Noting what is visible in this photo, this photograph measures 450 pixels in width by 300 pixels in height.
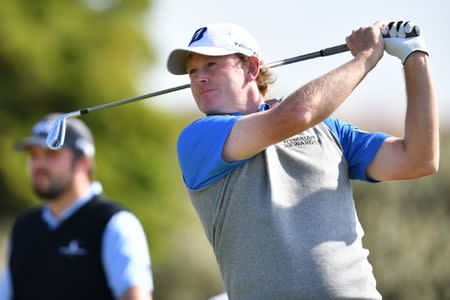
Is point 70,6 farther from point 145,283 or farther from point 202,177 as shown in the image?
point 202,177

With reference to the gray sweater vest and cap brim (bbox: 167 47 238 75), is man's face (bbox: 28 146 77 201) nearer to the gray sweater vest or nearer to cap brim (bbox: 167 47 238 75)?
cap brim (bbox: 167 47 238 75)

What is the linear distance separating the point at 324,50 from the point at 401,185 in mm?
4251

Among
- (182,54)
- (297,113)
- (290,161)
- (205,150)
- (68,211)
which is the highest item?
(182,54)

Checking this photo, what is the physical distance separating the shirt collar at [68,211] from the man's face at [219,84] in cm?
227

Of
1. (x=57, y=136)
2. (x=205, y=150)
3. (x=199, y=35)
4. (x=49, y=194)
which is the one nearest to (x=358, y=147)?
(x=205, y=150)

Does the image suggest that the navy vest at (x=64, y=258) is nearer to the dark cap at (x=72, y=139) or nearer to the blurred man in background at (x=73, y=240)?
the blurred man in background at (x=73, y=240)

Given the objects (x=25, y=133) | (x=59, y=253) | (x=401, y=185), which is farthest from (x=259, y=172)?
(x=25, y=133)

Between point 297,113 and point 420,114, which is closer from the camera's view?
point 297,113

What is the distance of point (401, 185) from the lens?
26.5ft

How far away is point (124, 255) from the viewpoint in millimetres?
5480

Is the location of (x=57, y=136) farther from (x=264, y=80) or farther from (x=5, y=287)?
(x=5, y=287)

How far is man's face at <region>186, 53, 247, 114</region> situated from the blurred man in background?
182 centimetres

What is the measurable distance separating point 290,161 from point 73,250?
2409mm

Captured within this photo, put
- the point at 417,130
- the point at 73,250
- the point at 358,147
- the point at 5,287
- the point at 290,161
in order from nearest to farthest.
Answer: the point at 290,161, the point at 417,130, the point at 358,147, the point at 73,250, the point at 5,287
